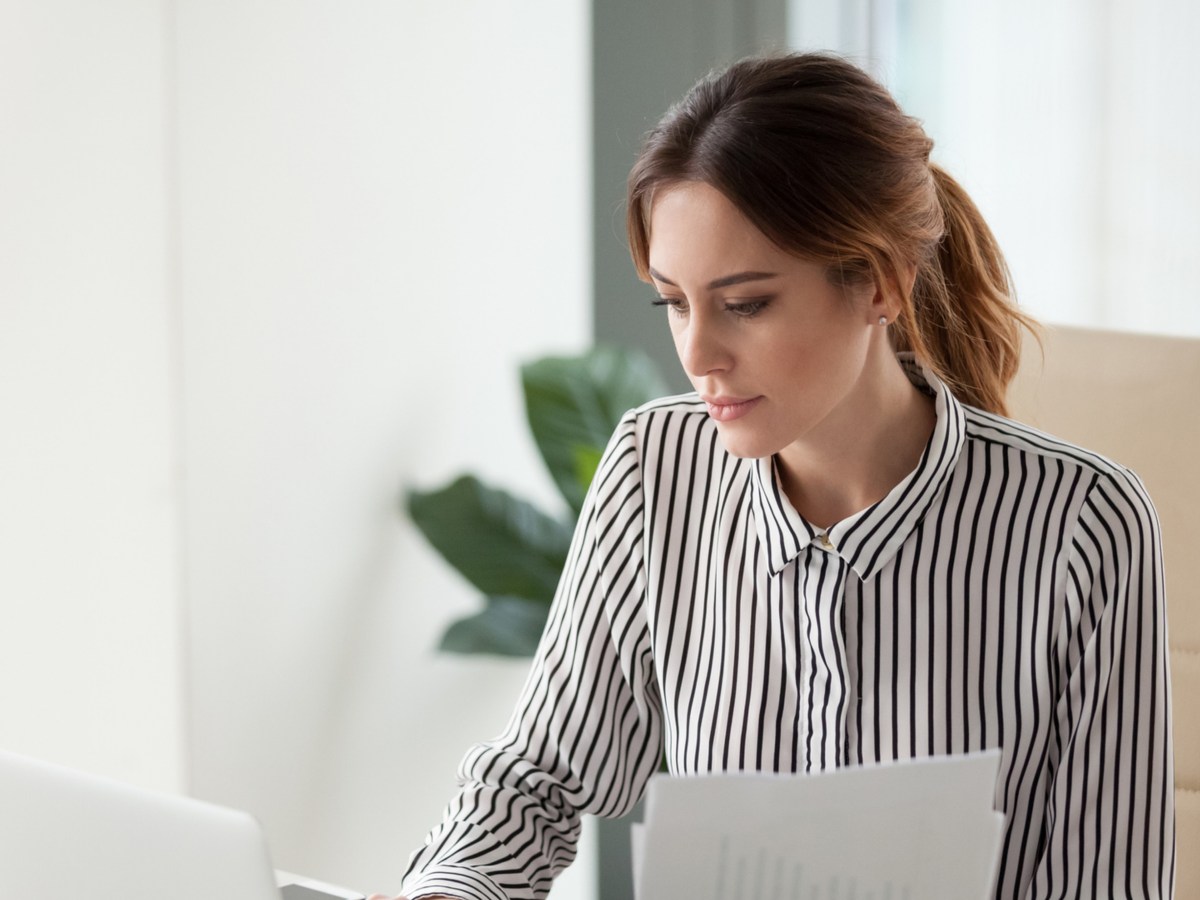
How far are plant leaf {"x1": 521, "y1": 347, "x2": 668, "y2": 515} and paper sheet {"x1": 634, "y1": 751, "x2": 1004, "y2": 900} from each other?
4.77 ft

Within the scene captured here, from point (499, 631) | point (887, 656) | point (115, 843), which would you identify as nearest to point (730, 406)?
point (887, 656)

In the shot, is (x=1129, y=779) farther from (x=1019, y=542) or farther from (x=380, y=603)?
(x=380, y=603)

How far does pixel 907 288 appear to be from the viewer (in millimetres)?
1084

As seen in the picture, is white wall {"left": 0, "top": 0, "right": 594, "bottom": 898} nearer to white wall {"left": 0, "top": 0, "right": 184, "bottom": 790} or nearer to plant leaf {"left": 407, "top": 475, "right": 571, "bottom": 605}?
white wall {"left": 0, "top": 0, "right": 184, "bottom": 790}

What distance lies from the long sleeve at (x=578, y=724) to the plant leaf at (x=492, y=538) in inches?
34.5

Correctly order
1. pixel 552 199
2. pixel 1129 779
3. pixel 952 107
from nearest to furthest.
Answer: pixel 1129 779, pixel 952 107, pixel 552 199

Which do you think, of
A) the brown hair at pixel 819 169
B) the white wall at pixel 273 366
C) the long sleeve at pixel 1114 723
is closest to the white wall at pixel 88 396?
the white wall at pixel 273 366

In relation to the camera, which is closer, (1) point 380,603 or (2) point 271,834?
(2) point 271,834

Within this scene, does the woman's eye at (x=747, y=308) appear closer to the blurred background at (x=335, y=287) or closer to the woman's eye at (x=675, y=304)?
the woman's eye at (x=675, y=304)

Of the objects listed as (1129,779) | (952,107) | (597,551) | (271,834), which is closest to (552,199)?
(952,107)

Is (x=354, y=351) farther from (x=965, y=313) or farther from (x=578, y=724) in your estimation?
(x=965, y=313)

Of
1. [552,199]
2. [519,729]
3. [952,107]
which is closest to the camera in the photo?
[519,729]

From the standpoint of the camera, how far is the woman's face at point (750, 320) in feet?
3.32

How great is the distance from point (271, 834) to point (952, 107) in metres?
1.61
